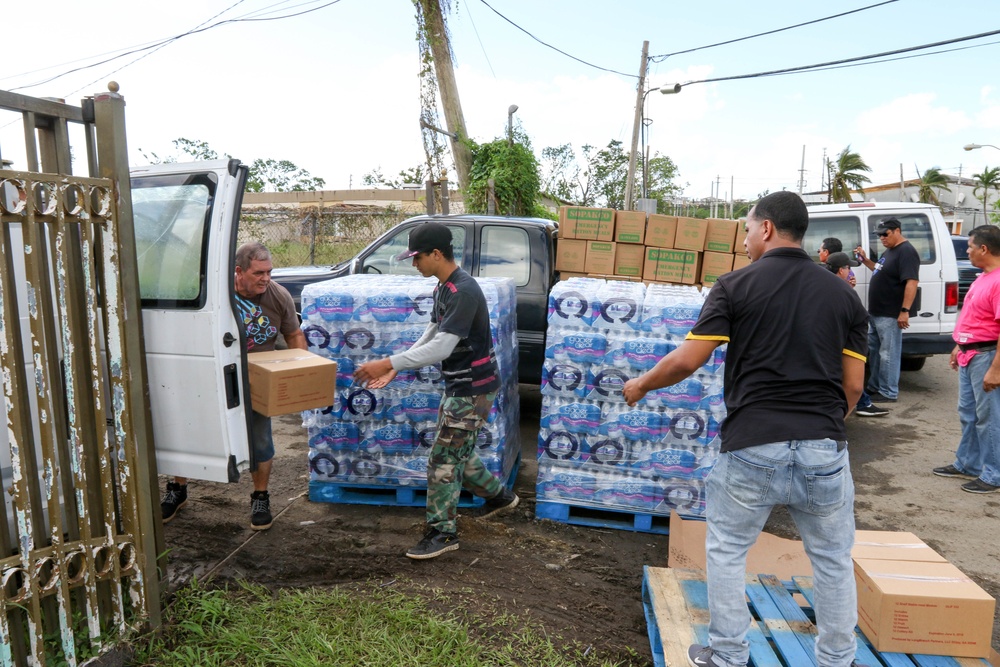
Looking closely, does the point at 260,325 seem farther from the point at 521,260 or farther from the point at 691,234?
the point at 691,234

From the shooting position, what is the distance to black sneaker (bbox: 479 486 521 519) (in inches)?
179

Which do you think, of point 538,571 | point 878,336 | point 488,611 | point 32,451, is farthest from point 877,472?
point 32,451

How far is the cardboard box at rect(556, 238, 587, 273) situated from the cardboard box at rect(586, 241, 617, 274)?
0.15 feet

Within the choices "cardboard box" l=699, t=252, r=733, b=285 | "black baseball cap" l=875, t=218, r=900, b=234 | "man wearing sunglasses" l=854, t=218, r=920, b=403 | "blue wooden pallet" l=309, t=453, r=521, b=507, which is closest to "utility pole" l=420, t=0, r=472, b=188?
"cardboard box" l=699, t=252, r=733, b=285

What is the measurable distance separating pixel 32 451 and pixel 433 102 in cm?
1217

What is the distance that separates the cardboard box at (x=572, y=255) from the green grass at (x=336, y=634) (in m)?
3.61

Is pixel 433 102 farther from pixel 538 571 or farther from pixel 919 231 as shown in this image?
pixel 538 571

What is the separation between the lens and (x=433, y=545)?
3848 mm

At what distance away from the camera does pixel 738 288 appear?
2484mm

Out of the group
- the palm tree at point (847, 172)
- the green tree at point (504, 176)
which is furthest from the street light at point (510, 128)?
the palm tree at point (847, 172)

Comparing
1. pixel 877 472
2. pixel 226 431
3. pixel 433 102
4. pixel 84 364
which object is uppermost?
pixel 433 102

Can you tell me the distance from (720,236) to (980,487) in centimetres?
288

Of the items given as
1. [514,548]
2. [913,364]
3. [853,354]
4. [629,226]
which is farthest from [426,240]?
[913,364]

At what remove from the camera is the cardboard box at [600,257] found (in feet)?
20.6
